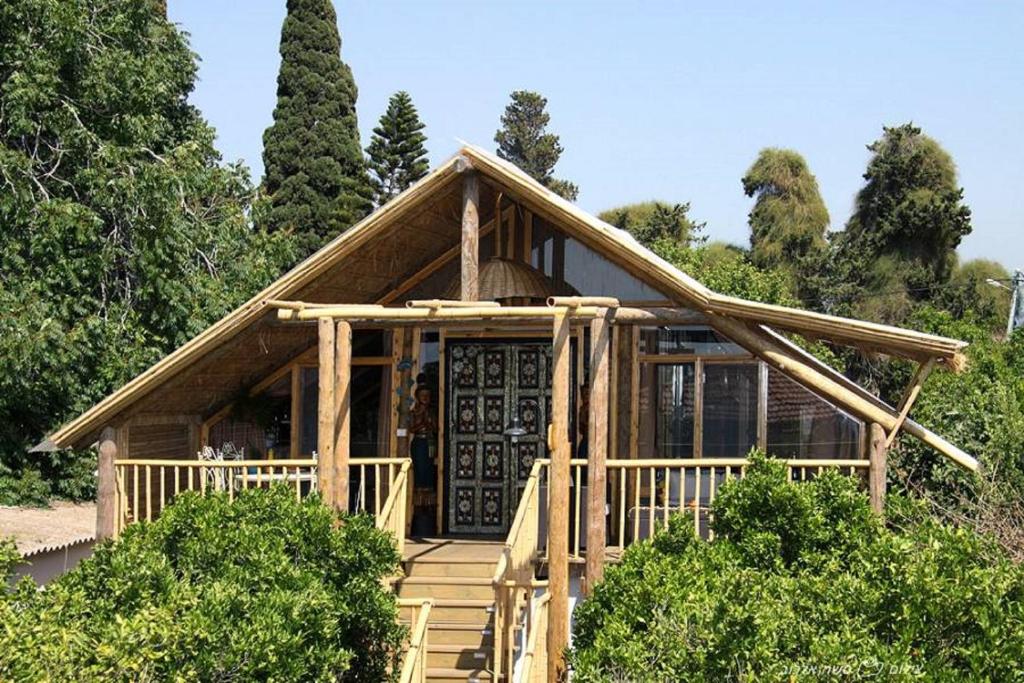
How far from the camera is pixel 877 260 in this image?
3759 cm

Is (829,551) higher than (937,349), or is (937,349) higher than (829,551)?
Answer: (937,349)

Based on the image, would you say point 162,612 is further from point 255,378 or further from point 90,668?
point 255,378

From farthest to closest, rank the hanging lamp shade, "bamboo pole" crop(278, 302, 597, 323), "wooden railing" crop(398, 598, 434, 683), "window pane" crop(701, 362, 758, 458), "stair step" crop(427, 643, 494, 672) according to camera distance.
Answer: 1. "window pane" crop(701, 362, 758, 458)
2. the hanging lamp shade
3. "stair step" crop(427, 643, 494, 672)
4. "bamboo pole" crop(278, 302, 597, 323)
5. "wooden railing" crop(398, 598, 434, 683)

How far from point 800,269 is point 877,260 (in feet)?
8.27

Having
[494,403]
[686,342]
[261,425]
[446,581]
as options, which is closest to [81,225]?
[261,425]

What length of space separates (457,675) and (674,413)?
3.79 meters

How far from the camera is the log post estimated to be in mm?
10797

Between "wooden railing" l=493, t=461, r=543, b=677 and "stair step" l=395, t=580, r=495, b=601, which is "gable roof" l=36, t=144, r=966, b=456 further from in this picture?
"stair step" l=395, t=580, r=495, b=601

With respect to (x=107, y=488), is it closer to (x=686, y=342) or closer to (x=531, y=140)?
(x=686, y=342)

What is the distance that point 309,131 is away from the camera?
108 ft

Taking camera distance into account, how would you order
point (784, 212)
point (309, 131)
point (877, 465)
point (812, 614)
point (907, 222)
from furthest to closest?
point (784, 212)
point (907, 222)
point (309, 131)
point (877, 465)
point (812, 614)

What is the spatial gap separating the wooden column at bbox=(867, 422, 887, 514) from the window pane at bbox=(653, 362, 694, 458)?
8.63 ft

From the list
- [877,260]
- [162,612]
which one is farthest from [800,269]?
[162,612]

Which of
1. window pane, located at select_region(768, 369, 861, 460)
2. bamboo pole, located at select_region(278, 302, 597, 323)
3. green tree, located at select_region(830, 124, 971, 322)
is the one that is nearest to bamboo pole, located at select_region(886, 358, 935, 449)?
window pane, located at select_region(768, 369, 861, 460)
